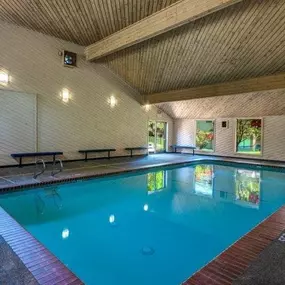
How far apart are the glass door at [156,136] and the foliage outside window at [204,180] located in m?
3.96

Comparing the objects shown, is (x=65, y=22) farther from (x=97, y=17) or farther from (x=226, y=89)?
(x=226, y=89)

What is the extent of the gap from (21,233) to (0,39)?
268 inches

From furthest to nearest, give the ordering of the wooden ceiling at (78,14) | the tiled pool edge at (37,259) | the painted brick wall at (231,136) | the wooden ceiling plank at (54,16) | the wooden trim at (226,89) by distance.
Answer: the painted brick wall at (231,136), the wooden trim at (226,89), the wooden ceiling plank at (54,16), the wooden ceiling at (78,14), the tiled pool edge at (37,259)

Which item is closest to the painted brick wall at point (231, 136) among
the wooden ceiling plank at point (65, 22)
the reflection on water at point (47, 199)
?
the wooden ceiling plank at point (65, 22)

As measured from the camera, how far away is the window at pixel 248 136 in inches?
432

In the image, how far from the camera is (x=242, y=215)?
435 centimetres

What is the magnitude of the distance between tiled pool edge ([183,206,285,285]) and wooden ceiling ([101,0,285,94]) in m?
4.96

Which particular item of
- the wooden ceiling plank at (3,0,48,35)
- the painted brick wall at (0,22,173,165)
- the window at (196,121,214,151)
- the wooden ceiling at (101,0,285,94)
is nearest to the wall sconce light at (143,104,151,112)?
the painted brick wall at (0,22,173,165)

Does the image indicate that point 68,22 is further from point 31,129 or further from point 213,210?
point 213,210

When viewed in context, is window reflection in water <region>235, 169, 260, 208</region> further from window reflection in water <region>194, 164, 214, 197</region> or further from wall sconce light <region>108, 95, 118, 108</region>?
wall sconce light <region>108, 95, 118, 108</region>

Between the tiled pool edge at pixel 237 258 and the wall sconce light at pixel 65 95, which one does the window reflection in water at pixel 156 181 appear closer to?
the tiled pool edge at pixel 237 258

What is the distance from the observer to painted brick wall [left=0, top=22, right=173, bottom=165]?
7.65 meters

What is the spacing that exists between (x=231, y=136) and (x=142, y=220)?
8716 mm

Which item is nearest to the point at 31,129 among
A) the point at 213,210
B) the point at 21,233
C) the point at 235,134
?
the point at 21,233
